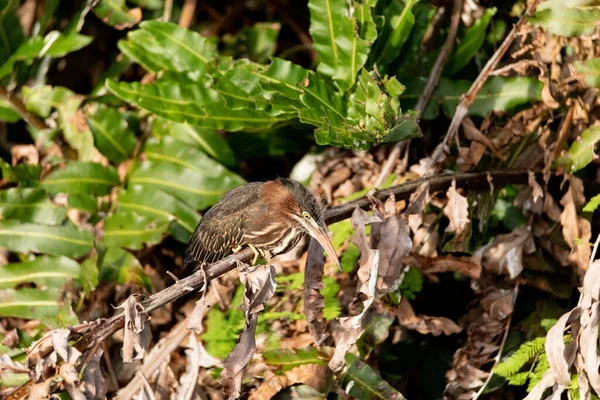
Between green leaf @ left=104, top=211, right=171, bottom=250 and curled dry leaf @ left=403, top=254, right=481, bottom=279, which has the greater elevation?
curled dry leaf @ left=403, top=254, right=481, bottom=279

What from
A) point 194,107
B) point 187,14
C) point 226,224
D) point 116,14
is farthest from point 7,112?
point 226,224

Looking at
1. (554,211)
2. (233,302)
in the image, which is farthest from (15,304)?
(554,211)

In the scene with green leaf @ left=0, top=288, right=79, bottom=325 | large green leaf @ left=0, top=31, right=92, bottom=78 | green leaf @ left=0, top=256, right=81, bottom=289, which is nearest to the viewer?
green leaf @ left=0, top=288, right=79, bottom=325

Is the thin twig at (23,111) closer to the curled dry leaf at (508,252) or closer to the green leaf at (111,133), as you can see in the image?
the green leaf at (111,133)

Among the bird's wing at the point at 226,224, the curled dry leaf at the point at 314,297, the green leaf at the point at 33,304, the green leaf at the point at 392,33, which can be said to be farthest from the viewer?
the green leaf at the point at 33,304

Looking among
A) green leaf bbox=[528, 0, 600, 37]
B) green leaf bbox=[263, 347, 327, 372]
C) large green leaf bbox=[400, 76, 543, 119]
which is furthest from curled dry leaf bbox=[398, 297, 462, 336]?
green leaf bbox=[528, 0, 600, 37]

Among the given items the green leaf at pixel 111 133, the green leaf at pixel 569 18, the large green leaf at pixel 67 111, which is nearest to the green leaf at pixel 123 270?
the green leaf at pixel 111 133

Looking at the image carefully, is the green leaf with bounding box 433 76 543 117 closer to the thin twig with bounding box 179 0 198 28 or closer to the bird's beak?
the bird's beak

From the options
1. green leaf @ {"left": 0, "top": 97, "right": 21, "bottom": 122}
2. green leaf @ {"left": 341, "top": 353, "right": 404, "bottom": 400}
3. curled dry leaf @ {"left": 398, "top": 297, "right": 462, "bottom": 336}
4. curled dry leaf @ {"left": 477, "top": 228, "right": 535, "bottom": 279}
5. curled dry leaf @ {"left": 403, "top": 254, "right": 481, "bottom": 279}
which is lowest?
green leaf @ {"left": 341, "top": 353, "right": 404, "bottom": 400}
